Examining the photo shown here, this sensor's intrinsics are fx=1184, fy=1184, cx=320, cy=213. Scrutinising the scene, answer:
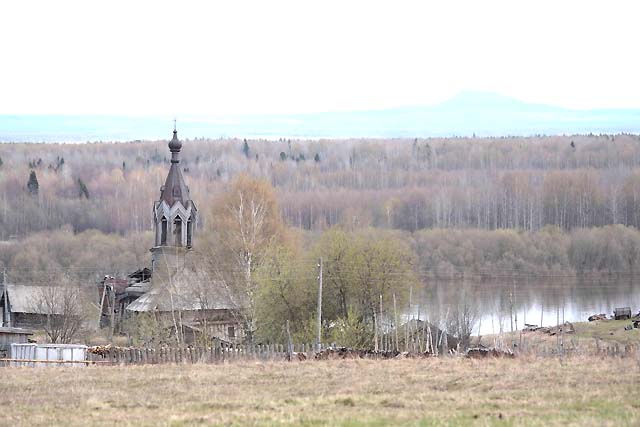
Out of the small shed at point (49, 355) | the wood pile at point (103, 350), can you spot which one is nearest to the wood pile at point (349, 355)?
the small shed at point (49, 355)

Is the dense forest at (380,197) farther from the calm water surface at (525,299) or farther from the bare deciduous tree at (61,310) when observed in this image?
the bare deciduous tree at (61,310)

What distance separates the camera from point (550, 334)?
43938 millimetres

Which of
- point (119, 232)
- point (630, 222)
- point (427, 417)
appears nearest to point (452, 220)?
point (630, 222)

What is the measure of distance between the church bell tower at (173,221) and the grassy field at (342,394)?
2303 cm

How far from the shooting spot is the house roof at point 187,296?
40.4 m

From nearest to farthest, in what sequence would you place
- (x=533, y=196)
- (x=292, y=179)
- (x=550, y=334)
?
(x=550, y=334) < (x=533, y=196) < (x=292, y=179)

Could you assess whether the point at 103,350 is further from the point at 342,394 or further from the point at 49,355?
the point at 342,394

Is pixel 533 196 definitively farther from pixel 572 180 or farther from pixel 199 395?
pixel 199 395

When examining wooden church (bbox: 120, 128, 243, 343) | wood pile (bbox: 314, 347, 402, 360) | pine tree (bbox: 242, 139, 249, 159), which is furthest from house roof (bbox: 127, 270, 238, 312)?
pine tree (bbox: 242, 139, 249, 159)

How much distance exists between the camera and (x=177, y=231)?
4503 centimetres

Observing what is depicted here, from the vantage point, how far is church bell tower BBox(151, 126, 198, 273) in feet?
145

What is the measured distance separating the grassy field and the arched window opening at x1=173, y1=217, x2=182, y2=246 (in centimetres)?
2362

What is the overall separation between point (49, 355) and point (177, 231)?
58.3ft

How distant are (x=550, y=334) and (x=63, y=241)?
47.9 metres
